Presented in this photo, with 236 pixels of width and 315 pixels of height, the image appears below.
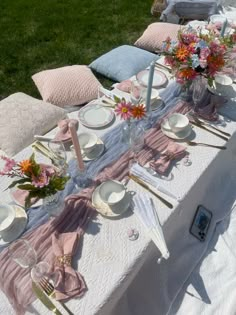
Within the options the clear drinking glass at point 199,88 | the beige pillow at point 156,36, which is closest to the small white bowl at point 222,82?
the clear drinking glass at point 199,88

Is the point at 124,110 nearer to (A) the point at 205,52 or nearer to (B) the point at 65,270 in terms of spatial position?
(A) the point at 205,52

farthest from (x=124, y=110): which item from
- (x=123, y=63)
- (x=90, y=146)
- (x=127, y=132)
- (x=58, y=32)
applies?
(x=58, y=32)

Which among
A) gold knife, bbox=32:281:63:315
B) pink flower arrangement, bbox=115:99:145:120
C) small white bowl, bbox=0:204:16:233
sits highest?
pink flower arrangement, bbox=115:99:145:120

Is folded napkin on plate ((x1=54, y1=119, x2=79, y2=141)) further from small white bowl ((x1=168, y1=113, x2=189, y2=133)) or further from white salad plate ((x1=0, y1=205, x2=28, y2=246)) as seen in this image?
small white bowl ((x1=168, y1=113, x2=189, y2=133))

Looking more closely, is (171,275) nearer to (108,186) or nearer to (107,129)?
(108,186)

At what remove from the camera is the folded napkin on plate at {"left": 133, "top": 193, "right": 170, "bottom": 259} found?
5.50 ft

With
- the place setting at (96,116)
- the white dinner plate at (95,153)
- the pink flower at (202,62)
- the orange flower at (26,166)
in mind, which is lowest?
the white dinner plate at (95,153)

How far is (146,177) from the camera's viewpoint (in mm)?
1955

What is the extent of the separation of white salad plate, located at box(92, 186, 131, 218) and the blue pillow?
1.97 m

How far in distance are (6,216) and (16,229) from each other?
100mm

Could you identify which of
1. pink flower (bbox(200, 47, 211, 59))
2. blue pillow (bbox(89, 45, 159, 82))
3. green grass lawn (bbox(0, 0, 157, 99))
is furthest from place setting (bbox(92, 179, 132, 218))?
green grass lawn (bbox(0, 0, 157, 99))

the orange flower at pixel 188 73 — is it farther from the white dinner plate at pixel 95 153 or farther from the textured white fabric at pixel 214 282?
the textured white fabric at pixel 214 282

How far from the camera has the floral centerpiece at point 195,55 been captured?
2098 millimetres

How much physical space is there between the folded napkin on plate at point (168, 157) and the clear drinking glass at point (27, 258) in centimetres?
89
